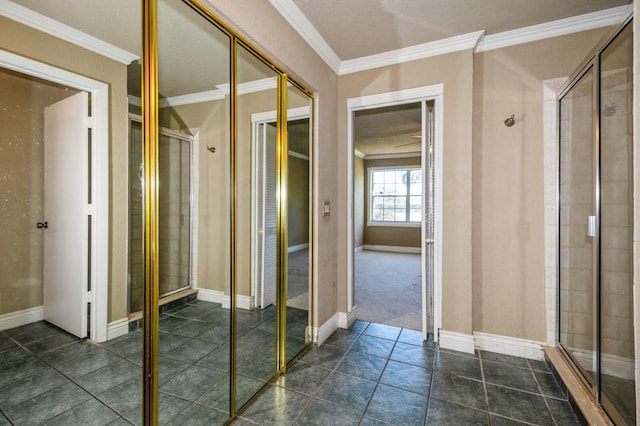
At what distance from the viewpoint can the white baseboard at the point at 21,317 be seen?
990mm

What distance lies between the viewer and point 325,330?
2742 mm

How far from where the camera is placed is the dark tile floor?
3.51ft

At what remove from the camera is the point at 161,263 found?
1334 mm

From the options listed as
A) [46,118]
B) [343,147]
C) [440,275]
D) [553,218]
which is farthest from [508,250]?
[46,118]

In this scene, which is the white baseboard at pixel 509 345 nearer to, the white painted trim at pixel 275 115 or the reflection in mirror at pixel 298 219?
the reflection in mirror at pixel 298 219

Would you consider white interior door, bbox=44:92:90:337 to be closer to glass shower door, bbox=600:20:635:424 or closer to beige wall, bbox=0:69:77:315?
beige wall, bbox=0:69:77:315

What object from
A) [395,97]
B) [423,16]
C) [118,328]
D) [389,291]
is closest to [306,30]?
[423,16]

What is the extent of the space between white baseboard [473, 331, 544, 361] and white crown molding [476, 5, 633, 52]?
250 centimetres

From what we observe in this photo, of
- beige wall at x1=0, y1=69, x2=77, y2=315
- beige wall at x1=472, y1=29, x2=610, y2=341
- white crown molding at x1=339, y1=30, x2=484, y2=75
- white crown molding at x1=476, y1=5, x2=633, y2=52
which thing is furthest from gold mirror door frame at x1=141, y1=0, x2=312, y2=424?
white crown molding at x1=476, y1=5, x2=633, y2=52

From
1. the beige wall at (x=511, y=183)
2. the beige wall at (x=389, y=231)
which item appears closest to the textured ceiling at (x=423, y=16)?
the beige wall at (x=511, y=183)

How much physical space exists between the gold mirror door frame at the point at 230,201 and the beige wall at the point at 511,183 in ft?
5.02

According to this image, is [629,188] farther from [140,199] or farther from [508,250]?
[140,199]

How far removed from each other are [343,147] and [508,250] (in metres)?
1.76

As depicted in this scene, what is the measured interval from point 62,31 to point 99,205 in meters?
0.62
